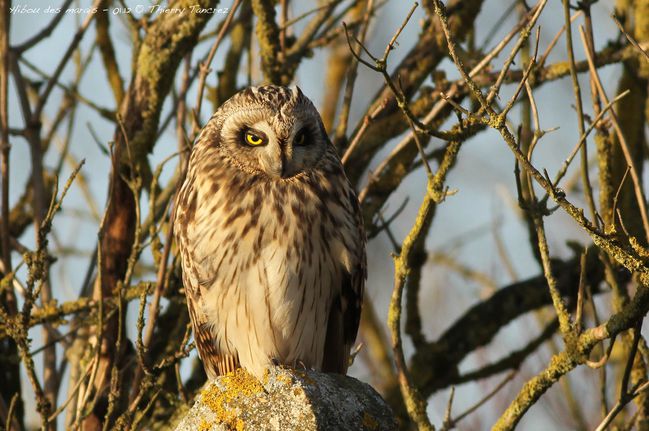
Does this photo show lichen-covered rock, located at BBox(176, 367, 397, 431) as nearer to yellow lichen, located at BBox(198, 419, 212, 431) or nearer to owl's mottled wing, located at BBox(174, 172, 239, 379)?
yellow lichen, located at BBox(198, 419, 212, 431)

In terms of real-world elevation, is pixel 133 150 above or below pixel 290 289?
above

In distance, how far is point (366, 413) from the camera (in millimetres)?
2512

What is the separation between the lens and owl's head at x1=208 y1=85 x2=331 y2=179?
3.38m

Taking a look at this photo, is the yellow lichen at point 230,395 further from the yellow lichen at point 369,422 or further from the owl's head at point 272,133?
the owl's head at point 272,133

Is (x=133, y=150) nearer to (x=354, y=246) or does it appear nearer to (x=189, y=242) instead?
(x=189, y=242)

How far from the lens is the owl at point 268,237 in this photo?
132 inches

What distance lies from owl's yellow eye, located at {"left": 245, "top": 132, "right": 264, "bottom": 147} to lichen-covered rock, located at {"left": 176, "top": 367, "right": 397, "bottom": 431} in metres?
1.08

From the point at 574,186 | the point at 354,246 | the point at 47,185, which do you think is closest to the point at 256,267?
the point at 354,246

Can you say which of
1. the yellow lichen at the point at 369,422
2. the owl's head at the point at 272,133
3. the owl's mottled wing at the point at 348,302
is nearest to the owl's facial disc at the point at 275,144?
the owl's head at the point at 272,133

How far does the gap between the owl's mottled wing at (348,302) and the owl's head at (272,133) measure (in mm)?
197

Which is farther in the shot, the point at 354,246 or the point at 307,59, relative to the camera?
the point at 307,59

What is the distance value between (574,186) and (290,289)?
2584mm

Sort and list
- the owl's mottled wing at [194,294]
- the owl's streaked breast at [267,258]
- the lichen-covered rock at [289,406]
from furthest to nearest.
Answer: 1. the owl's mottled wing at [194,294]
2. the owl's streaked breast at [267,258]
3. the lichen-covered rock at [289,406]

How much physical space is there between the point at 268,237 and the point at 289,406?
1008mm
